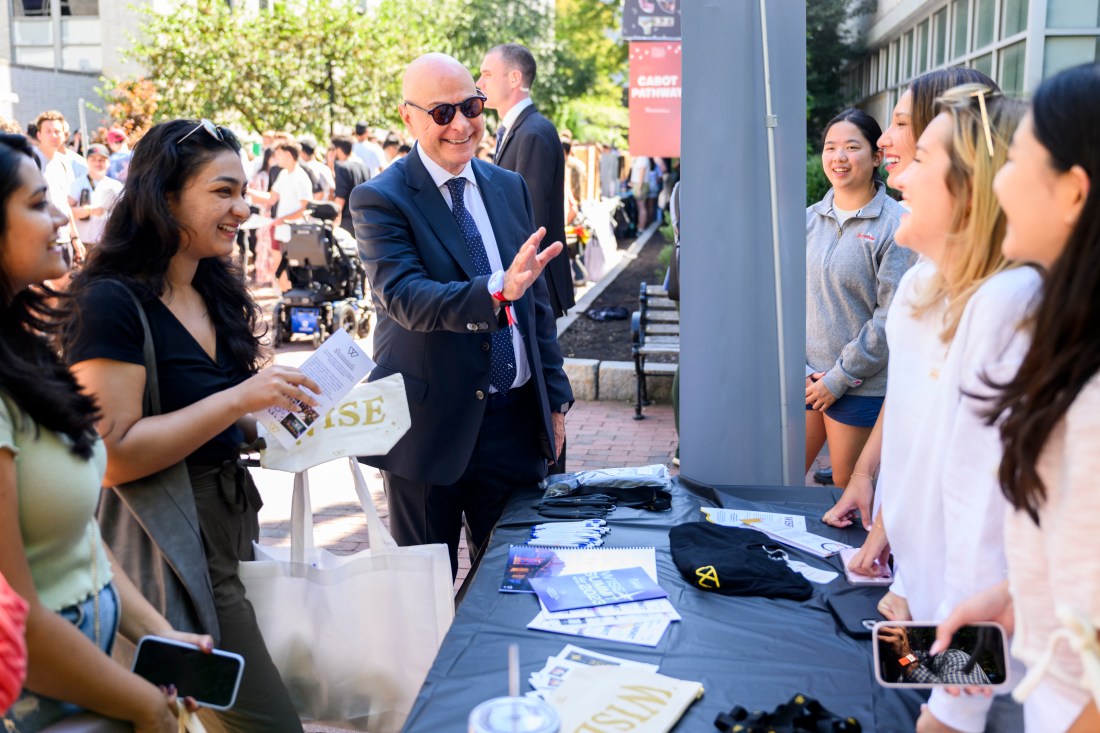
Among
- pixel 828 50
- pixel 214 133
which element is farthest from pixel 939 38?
pixel 214 133

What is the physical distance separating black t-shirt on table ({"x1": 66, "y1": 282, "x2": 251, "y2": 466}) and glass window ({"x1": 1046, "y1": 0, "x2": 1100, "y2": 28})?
9137mm

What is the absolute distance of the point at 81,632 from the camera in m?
1.82

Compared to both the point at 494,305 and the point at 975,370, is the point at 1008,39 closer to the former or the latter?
the point at 494,305

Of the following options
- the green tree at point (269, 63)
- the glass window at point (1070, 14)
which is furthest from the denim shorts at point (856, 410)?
the green tree at point (269, 63)

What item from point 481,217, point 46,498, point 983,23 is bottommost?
point 46,498

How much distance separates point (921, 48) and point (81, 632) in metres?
16.8

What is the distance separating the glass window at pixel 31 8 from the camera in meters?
28.8

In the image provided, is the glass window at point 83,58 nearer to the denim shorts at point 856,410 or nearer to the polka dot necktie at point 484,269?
the polka dot necktie at point 484,269

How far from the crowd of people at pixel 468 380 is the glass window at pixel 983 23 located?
8.40 meters

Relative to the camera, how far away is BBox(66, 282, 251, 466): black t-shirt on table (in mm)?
2311

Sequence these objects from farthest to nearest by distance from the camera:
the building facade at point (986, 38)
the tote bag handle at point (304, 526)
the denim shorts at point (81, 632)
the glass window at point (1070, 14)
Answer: the building facade at point (986, 38) → the glass window at point (1070, 14) → the tote bag handle at point (304, 526) → the denim shorts at point (81, 632)

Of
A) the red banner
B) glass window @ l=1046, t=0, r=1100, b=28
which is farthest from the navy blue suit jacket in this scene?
glass window @ l=1046, t=0, r=1100, b=28

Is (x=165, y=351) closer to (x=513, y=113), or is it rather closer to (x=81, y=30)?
(x=513, y=113)

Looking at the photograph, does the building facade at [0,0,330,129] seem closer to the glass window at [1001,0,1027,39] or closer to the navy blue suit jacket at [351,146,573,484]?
the glass window at [1001,0,1027,39]
